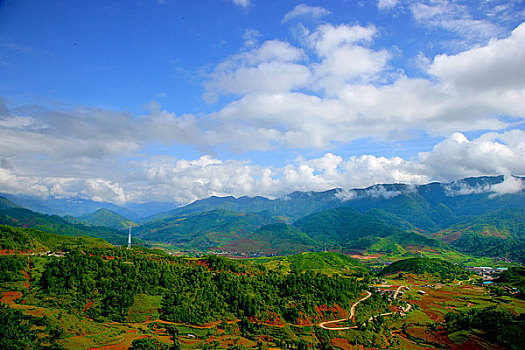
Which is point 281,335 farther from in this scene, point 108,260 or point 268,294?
point 108,260

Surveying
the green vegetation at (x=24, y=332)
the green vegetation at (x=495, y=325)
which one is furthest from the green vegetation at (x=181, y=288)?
the green vegetation at (x=495, y=325)

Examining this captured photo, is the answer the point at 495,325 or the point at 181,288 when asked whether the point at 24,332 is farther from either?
the point at 495,325

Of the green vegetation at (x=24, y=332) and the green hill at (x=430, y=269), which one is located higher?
the green vegetation at (x=24, y=332)

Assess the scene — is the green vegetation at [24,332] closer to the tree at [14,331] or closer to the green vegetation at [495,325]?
the tree at [14,331]

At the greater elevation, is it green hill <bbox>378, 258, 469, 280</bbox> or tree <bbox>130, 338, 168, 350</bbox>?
tree <bbox>130, 338, 168, 350</bbox>

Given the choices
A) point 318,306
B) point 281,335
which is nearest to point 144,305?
point 281,335

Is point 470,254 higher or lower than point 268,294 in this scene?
lower

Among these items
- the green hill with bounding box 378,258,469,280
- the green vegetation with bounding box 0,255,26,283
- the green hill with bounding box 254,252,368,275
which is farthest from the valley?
the green hill with bounding box 254,252,368,275

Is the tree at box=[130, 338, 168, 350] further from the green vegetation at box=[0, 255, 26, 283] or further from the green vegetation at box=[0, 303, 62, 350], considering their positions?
the green vegetation at box=[0, 255, 26, 283]
